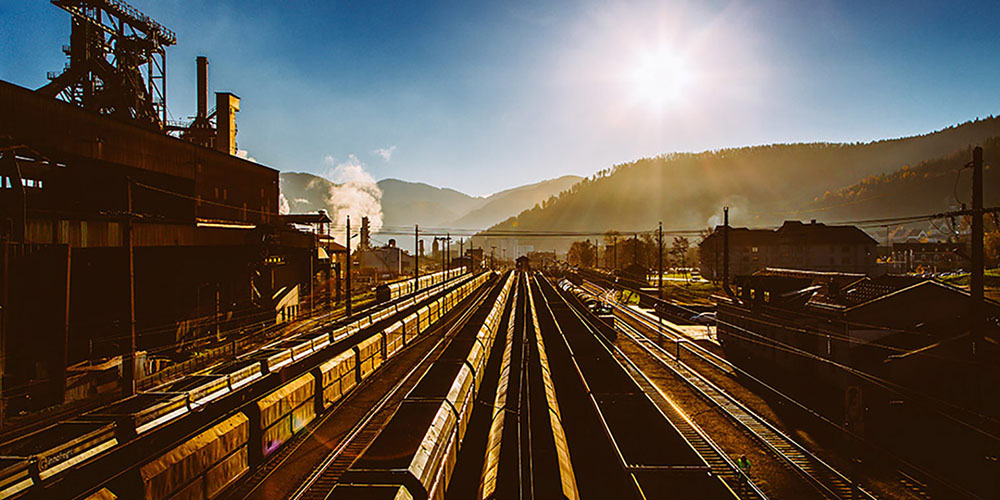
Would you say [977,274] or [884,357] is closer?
[977,274]

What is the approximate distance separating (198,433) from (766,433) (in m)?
16.1

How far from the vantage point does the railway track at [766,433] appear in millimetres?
11836

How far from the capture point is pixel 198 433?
1086 centimetres

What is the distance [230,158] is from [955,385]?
1553 inches

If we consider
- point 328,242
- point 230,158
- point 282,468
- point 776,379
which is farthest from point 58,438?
point 328,242

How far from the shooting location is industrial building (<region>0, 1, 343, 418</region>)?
1742 cm

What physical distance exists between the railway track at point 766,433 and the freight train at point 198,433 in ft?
46.8

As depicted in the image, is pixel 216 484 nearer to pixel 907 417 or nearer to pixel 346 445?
pixel 346 445

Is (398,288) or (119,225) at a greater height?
(119,225)

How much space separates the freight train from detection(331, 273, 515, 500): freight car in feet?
12.8

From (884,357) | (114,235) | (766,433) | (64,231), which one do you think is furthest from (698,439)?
(114,235)

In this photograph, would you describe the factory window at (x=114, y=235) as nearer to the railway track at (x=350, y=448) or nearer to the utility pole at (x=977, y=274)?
the railway track at (x=350, y=448)

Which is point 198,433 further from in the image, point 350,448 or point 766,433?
point 766,433

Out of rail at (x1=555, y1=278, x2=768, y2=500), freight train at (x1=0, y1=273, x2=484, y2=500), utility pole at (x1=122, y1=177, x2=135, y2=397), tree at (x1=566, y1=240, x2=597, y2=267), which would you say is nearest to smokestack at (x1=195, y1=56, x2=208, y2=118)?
freight train at (x1=0, y1=273, x2=484, y2=500)
